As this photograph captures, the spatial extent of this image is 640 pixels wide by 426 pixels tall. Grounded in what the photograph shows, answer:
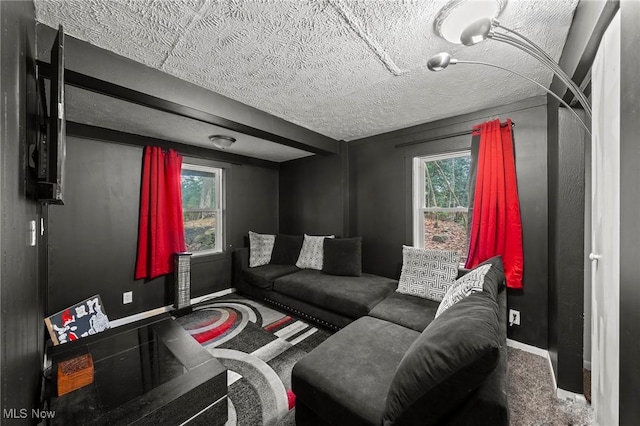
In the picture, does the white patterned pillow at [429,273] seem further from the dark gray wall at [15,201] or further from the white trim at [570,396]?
the dark gray wall at [15,201]

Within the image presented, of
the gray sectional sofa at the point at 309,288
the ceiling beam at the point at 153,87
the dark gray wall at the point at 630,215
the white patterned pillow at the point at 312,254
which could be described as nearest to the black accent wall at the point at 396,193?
the white patterned pillow at the point at 312,254

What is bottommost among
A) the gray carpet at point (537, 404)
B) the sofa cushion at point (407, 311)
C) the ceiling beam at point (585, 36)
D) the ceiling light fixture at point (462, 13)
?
the gray carpet at point (537, 404)

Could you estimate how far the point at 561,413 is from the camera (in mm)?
1563

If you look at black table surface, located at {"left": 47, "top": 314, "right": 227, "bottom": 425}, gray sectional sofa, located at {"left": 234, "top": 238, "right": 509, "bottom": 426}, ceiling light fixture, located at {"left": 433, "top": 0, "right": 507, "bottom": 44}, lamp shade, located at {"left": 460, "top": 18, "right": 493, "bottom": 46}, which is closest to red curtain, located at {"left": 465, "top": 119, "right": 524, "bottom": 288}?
gray sectional sofa, located at {"left": 234, "top": 238, "right": 509, "bottom": 426}

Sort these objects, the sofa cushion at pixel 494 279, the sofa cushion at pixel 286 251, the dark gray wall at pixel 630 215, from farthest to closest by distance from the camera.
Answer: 1. the sofa cushion at pixel 286 251
2. the sofa cushion at pixel 494 279
3. the dark gray wall at pixel 630 215

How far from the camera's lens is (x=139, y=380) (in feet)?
4.64

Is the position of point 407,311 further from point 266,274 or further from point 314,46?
point 314,46

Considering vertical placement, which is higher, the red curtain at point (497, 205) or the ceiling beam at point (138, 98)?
the ceiling beam at point (138, 98)

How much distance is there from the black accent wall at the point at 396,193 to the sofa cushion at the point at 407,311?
833mm

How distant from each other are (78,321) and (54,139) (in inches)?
92.4

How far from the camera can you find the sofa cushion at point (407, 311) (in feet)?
6.41

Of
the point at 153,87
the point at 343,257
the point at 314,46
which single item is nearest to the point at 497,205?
the point at 343,257

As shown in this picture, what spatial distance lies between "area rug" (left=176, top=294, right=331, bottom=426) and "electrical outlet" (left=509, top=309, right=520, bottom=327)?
178 cm

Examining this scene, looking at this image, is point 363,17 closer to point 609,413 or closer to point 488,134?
point 488,134
